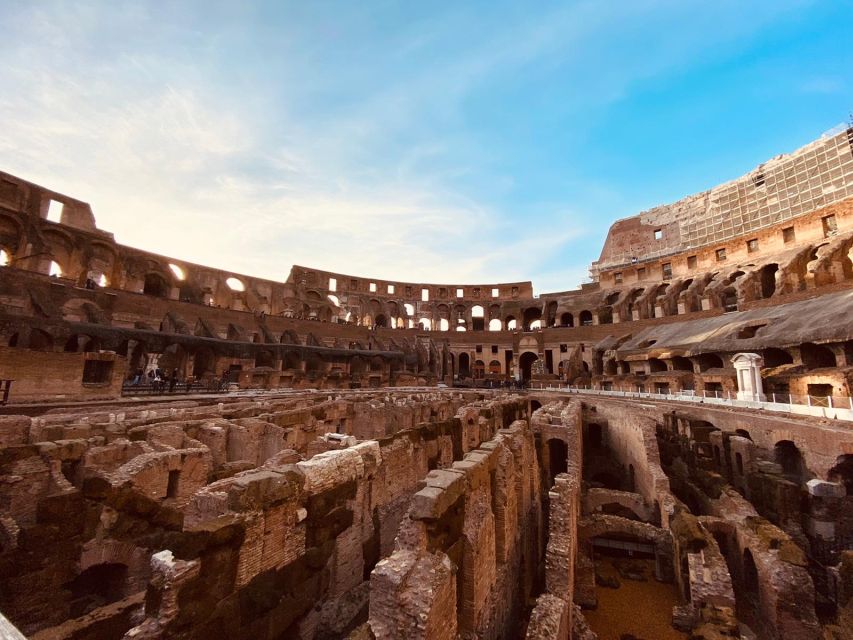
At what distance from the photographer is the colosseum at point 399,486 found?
13.0ft

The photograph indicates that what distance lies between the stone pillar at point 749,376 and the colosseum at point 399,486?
3.5 inches

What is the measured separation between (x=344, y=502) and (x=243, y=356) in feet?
83.8

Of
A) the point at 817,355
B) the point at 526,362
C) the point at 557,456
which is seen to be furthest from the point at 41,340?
the point at 526,362

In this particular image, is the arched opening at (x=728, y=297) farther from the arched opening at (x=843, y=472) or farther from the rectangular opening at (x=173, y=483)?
the rectangular opening at (x=173, y=483)

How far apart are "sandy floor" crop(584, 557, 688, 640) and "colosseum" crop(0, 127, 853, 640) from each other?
1.9 inches

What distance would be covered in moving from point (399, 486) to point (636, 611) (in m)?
5.39

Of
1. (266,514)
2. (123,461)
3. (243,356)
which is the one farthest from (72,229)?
(266,514)

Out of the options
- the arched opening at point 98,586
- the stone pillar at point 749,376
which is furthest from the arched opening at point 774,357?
the arched opening at point 98,586

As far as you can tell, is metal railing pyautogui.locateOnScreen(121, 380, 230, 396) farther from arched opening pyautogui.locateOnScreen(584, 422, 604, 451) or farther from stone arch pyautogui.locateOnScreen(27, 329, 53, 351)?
arched opening pyautogui.locateOnScreen(584, 422, 604, 451)

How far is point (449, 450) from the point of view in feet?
33.8

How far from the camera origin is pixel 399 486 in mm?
7336

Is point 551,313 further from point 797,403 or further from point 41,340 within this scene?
point 41,340

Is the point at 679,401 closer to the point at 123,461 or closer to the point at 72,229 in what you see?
the point at 123,461

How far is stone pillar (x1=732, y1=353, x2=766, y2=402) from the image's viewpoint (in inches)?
622
